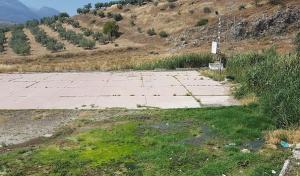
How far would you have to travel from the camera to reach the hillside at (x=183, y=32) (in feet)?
155

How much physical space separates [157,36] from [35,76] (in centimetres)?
3417

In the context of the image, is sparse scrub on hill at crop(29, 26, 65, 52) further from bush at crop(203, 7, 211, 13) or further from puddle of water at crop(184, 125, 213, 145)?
A: puddle of water at crop(184, 125, 213, 145)

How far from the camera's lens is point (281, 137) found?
488 inches

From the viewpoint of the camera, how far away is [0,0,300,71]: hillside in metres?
47.1

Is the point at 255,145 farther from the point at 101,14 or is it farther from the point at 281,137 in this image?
the point at 101,14

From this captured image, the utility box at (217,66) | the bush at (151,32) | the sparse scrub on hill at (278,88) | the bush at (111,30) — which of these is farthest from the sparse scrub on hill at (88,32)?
the sparse scrub on hill at (278,88)

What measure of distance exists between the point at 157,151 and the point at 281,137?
3138 mm

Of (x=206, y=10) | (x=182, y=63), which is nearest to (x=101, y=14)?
(x=206, y=10)

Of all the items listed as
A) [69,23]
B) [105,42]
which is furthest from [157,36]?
[69,23]


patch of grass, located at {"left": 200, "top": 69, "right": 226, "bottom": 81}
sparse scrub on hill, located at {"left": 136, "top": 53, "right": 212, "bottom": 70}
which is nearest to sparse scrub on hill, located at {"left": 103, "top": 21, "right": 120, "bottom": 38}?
sparse scrub on hill, located at {"left": 136, "top": 53, "right": 212, "bottom": 70}

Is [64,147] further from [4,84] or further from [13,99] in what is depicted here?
[4,84]

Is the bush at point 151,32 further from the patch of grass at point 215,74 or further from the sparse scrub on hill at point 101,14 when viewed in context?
the patch of grass at point 215,74

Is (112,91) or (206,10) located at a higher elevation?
(206,10)

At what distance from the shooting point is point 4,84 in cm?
2497
